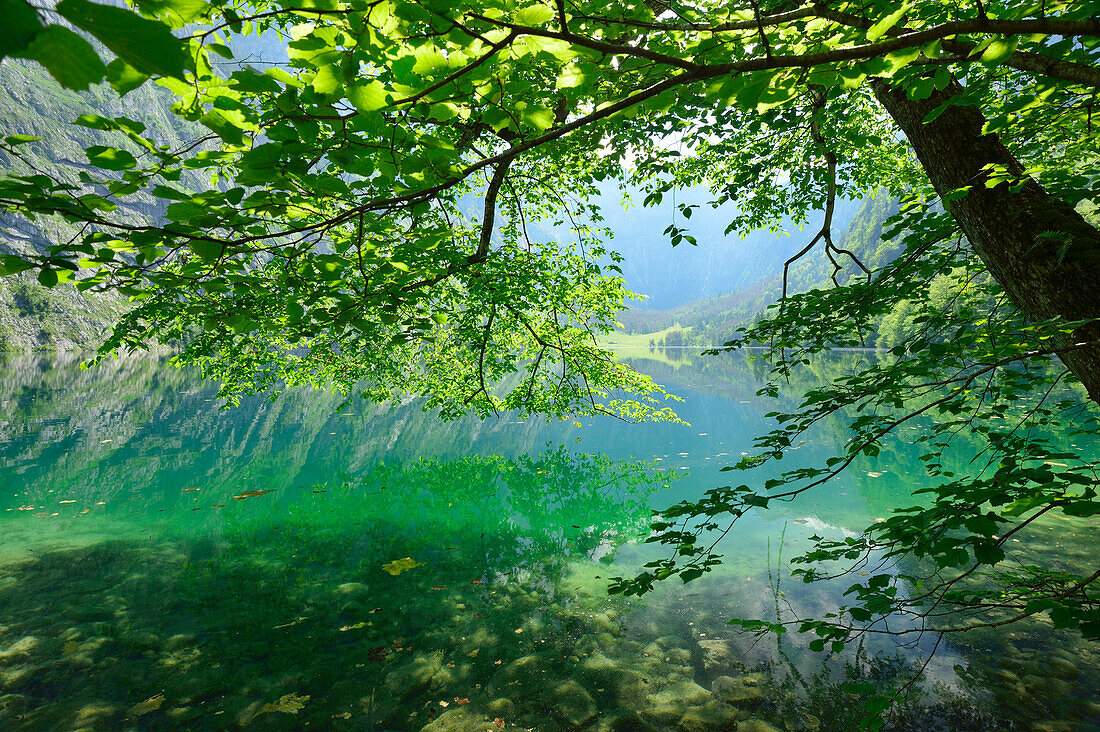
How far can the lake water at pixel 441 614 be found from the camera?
488 centimetres

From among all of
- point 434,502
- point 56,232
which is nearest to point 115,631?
point 434,502

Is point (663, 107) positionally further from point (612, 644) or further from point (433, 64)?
point (612, 644)

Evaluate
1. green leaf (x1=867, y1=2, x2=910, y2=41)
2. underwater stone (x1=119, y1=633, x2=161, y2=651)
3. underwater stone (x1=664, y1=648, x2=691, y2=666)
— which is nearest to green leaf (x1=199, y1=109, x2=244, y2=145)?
green leaf (x1=867, y1=2, x2=910, y2=41)

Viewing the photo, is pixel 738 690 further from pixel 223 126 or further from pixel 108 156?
pixel 108 156

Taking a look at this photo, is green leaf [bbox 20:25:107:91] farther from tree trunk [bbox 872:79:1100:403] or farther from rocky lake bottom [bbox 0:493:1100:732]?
rocky lake bottom [bbox 0:493:1100:732]

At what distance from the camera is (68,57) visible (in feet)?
3.41

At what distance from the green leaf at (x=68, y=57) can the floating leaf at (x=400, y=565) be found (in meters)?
8.30

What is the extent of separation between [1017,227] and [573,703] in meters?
5.61

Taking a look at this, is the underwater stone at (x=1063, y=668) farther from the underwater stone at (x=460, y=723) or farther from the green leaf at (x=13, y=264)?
the green leaf at (x=13, y=264)

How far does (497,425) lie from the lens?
24.9 meters

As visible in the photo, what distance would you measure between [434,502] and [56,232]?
16774 cm

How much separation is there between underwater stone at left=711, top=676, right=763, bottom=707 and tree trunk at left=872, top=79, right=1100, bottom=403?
409 cm

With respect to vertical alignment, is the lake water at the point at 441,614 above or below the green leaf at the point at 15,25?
below

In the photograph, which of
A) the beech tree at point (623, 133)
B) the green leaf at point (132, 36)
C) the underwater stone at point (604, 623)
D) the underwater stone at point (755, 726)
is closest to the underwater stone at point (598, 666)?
the underwater stone at point (604, 623)
